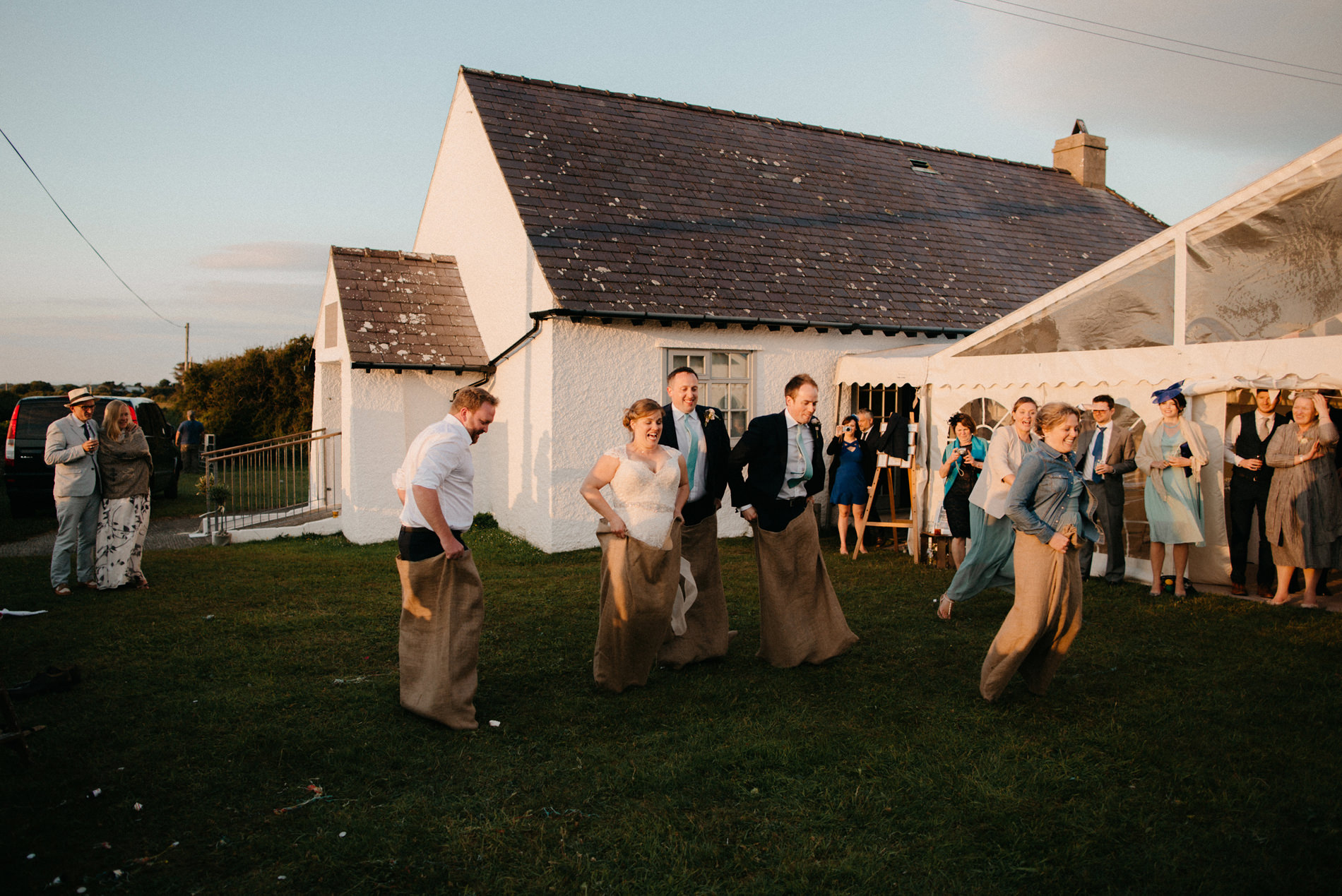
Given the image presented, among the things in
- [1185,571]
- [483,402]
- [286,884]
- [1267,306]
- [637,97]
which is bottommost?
[286,884]

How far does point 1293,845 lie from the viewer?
3.62m

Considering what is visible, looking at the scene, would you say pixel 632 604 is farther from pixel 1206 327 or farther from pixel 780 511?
pixel 1206 327

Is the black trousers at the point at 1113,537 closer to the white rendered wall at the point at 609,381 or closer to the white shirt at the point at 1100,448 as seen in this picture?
the white shirt at the point at 1100,448

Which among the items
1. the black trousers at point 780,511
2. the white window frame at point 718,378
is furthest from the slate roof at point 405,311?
the black trousers at point 780,511

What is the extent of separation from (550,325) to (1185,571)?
25.3 ft

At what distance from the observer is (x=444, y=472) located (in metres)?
4.80

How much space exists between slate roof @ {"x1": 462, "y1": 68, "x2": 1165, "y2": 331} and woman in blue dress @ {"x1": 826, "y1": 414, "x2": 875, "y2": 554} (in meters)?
2.14

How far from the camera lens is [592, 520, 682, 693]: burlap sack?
5430 mm

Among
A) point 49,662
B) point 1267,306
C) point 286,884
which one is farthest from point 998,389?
point 49,662

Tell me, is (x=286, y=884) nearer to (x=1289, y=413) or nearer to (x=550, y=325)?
(x=550, y=325)

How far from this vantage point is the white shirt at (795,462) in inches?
234

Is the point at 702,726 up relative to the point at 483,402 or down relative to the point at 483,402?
down

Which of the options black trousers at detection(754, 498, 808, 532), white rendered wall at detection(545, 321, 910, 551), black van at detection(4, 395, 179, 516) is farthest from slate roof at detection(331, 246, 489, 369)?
black trousers at detection(754, 498, 808, 532)

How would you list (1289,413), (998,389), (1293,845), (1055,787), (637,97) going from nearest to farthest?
(1293,845), (1055,787), (1289,413), (998,389), (637,97)
